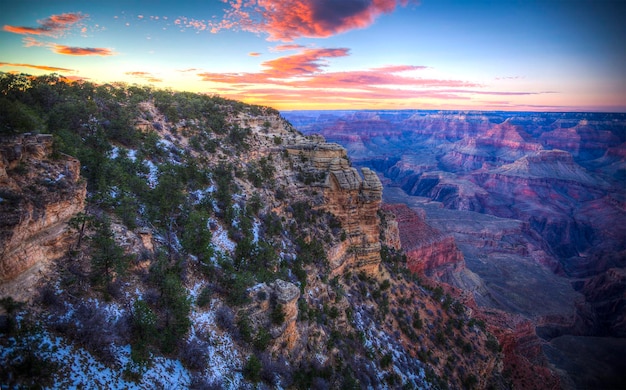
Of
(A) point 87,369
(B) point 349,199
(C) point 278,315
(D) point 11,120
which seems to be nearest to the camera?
(A) point 87,369

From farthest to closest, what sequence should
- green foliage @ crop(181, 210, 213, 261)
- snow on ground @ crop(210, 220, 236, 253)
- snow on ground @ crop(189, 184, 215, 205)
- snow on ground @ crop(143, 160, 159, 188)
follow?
snow on ground @ crop(189, 184, 215, 205)
snow on ground @ crop(143, 160, 159, 188)
snow on ground @ crop(210, 220, 236, 253)
green foliage @ crop(181, 210, 213, 261)

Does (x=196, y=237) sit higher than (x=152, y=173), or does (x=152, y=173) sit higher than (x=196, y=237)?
(x=152, y=173)

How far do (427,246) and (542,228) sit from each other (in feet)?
253

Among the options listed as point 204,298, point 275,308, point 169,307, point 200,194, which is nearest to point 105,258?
point 169,307

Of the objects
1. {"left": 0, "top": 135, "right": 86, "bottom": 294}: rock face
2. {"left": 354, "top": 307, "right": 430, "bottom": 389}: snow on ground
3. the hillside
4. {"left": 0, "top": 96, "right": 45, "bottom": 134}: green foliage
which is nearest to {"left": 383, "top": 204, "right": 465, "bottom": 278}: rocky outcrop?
the hillside

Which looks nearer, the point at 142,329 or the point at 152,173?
the point at 142,329

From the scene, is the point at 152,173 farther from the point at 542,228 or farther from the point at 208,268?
the point at 542,228

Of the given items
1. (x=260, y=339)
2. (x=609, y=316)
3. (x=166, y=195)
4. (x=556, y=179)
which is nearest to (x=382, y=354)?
(x=260, y=339)

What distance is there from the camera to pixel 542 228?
11094 centimetres

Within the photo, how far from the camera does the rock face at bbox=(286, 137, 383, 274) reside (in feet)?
95.9

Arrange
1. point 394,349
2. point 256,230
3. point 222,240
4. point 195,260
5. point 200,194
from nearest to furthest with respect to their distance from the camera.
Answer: point 195,260 < point 222,240 < point 200,194 < point 256,230 < point 394,349

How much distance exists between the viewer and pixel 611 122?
601 feet

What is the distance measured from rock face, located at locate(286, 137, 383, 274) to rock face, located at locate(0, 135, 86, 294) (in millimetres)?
19746

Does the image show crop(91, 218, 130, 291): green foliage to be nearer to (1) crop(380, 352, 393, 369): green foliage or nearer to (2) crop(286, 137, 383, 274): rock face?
(1) crop(380, 352, 393, 369): green foliage
